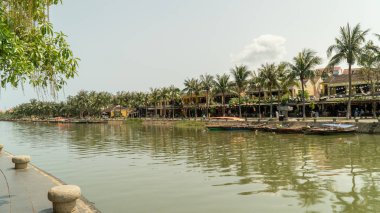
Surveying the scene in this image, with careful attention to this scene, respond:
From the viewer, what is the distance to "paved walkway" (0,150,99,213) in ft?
33.8

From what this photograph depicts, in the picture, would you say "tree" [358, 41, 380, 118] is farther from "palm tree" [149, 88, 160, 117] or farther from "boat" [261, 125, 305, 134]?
"palm tree" [149, 88, 160, 117]

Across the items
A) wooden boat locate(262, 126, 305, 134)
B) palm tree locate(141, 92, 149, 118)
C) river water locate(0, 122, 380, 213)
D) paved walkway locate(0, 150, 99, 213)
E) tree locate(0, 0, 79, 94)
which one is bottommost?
river water locate(0, 122, 380, 213)

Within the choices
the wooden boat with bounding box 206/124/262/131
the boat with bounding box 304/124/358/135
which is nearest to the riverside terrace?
the wooden boat with bounding box 206/124/262/131

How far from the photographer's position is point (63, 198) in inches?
371

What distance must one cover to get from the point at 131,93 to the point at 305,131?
90.2 m

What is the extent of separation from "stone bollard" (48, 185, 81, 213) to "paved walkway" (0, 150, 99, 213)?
48 cm

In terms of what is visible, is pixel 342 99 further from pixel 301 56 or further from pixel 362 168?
pixel 362 168

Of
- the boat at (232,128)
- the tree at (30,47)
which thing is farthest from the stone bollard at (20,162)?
the boat at (232,128)

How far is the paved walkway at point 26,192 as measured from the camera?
10.3 m

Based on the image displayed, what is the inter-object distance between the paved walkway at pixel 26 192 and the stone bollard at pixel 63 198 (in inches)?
19.0

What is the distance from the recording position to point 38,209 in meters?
10.1

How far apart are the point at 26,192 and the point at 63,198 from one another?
12.5 feet

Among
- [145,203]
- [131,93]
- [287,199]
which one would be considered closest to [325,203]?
[287,199]

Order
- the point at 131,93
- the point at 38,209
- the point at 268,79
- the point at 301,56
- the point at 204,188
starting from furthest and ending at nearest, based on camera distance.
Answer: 1. the point at 131,93
2. the point at 268,79
3. the point at 301,56
4. the point at 204,188
5. the point at 38,209
